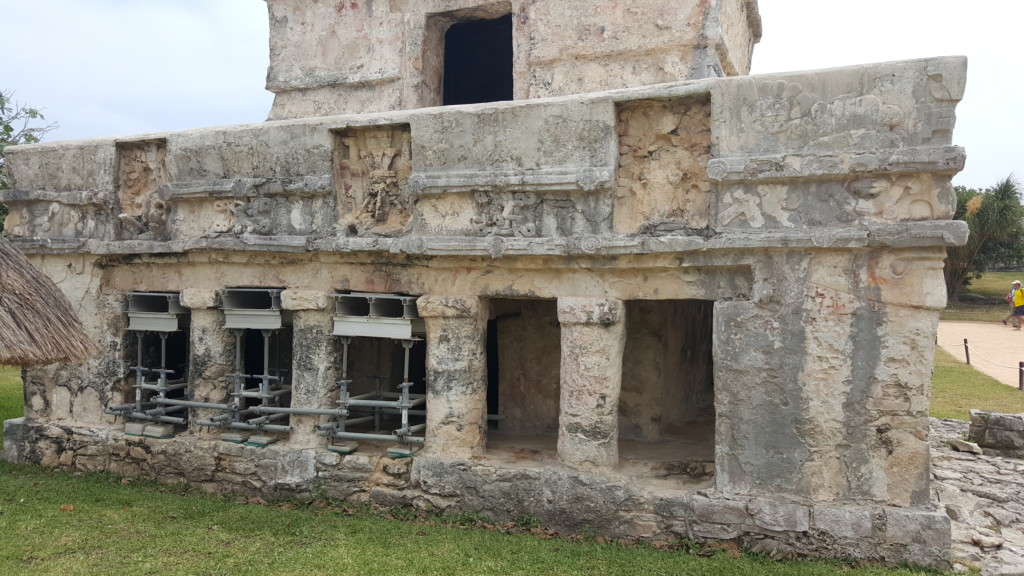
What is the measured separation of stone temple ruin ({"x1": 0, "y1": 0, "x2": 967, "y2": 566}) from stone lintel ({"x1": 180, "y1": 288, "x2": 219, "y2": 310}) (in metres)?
0.03

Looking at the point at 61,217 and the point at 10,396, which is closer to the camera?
the point at 61,217

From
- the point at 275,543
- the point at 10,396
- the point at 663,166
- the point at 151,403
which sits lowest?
the point at 275,543

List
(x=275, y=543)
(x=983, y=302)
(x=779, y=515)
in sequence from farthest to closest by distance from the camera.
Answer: (x=983, y=302)
(x=275, y=543)
(x=779, y=515)

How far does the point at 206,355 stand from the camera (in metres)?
7.07

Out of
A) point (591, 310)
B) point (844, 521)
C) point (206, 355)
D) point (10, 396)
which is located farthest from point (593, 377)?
point (10, 396)

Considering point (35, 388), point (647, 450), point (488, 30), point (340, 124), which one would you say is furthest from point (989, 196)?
point (35, 388)

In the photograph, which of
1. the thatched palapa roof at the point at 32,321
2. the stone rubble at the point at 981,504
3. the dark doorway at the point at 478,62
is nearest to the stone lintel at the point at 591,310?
the stone rubble at the point at 981,504

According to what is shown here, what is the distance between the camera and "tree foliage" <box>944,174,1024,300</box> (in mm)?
25828

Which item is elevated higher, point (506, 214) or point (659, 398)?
point (506, 214)

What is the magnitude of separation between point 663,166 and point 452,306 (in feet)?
6.79

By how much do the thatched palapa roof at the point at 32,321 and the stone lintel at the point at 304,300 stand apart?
1620 mm

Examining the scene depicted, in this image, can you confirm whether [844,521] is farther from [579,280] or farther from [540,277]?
[540,277]

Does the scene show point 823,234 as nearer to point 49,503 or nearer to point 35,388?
point 49,503

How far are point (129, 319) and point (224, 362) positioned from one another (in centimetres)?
127
